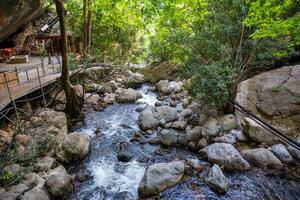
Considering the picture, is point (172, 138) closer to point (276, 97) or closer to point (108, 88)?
point (276, 97)

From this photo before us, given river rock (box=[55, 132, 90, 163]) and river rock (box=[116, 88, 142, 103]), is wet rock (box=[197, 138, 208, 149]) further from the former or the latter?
river rock (box=[116, 88, 142, 103])

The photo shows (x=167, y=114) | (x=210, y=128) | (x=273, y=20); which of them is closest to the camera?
(x=273, y=20)

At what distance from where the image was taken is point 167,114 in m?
10.5

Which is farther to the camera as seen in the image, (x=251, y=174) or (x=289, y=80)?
(x=289, y=80)

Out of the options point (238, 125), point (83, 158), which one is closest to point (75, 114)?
point (83, 158)

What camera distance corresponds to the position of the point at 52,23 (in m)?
23.0

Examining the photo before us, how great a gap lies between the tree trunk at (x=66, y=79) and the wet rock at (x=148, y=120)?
3059 mm

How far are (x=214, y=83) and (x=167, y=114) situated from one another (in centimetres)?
291

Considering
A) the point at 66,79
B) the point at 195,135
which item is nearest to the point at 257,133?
the point at 195,135

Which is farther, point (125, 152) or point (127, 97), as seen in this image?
point (127, 97)

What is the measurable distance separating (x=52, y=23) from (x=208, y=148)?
2139 cm

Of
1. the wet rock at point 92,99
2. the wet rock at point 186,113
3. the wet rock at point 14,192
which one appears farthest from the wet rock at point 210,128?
the wet rock at point 92,99

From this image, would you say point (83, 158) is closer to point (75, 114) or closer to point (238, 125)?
point (75, 114)

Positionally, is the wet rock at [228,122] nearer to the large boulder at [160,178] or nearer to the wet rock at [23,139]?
the large boulder at [160,178]
